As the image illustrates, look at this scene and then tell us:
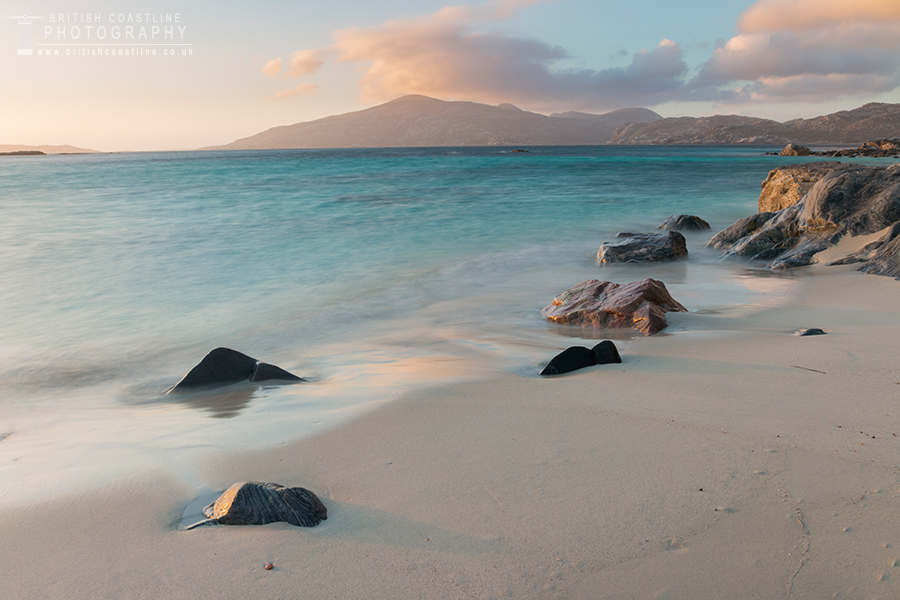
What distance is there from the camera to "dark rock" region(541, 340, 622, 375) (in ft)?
13.9

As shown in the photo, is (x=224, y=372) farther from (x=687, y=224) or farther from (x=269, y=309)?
(x=687, y=224)

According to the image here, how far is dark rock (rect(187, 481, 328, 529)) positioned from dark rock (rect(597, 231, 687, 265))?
338 inches

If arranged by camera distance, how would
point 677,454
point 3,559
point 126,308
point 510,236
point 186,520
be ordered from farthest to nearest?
point 510,236 < point 126,308 < point 677,454 < point 186,520 < point 3,559

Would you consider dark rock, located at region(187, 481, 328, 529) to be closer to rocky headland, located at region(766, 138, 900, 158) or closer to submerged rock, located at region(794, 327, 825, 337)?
submerged rock, located at region(794, 327, 825, 337)

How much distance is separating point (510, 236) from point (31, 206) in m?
19.2

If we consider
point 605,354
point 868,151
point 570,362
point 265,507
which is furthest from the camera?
point 868,151

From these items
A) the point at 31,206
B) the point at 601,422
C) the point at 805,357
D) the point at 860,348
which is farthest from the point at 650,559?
the point at 31,206

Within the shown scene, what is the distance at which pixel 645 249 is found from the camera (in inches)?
396

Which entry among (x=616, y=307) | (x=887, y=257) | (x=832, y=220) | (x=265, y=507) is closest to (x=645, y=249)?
(x=832, y=220)

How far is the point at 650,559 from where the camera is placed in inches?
81.4

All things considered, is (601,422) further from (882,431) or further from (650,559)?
(882,431)

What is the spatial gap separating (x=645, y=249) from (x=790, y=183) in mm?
5160

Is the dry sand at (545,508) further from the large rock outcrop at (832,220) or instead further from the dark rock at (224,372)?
the large rock outcrop at (832,220)

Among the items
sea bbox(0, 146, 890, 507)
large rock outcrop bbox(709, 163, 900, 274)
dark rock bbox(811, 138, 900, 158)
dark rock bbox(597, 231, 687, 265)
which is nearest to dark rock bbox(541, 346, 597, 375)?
sea bbox(0, 146, 890, 507)
